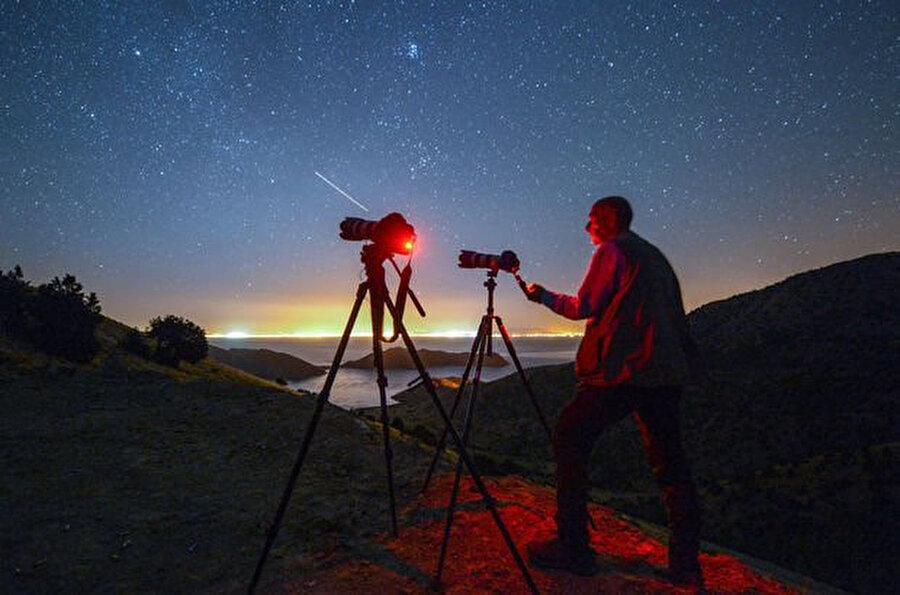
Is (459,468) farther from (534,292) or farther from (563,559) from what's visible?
(534,292)

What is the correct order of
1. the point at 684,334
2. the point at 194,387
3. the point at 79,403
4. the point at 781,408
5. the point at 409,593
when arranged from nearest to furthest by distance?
the point at 409,593
the point at 684,334
the point at 79,403
the point at 194,387
the point at 781,408

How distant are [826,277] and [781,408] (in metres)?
28.5

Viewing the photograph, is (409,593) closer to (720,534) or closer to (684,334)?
(684,334)

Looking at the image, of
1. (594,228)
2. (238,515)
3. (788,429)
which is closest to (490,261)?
(594,228)

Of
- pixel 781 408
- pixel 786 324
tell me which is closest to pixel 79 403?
pixel 781 408

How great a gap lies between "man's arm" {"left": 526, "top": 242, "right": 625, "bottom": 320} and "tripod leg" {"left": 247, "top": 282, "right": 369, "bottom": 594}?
69.7 inches

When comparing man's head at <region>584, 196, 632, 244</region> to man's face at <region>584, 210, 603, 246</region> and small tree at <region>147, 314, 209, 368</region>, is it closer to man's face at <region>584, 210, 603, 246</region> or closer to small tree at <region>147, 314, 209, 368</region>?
man's face at <region>584, 210, 603, 246</region>

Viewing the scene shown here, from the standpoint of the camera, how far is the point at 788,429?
2355cm

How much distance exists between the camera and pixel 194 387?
10.9 m

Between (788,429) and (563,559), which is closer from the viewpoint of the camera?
(563,559)

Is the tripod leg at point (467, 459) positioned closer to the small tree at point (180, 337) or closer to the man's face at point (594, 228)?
the man's face at point (594, 228)

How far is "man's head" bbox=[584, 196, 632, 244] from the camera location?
3.85 meters

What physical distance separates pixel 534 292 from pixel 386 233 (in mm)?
1490

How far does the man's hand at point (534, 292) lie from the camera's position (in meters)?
4.04
